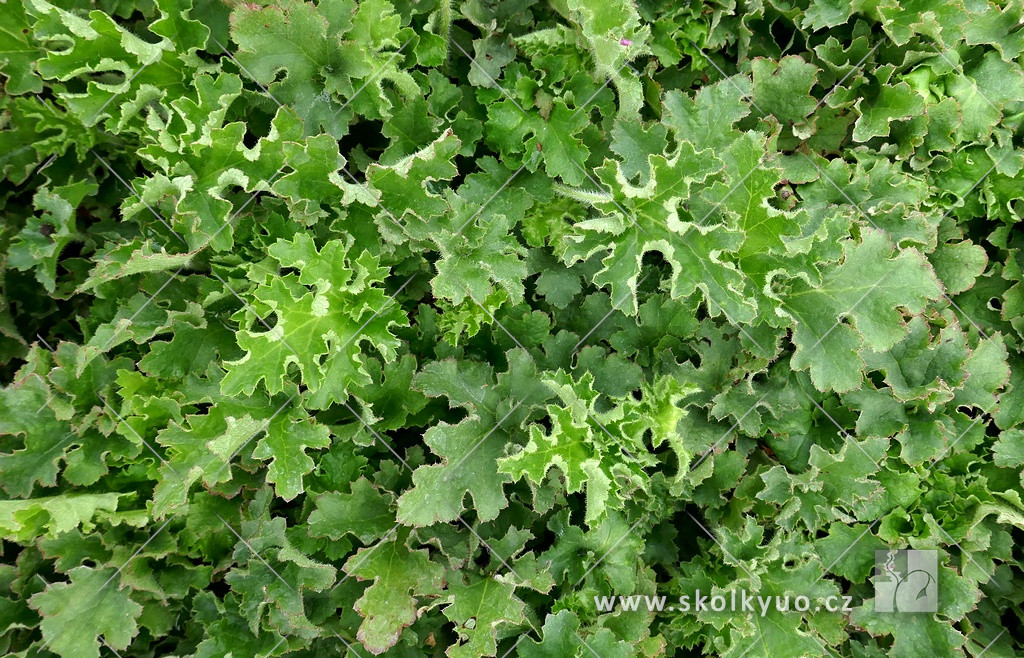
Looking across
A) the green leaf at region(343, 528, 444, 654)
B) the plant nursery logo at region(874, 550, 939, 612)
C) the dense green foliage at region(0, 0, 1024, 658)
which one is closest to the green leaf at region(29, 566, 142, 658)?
the dense green foliage at region(0, 0, 1024, 658)

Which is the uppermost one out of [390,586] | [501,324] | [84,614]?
[501,324]

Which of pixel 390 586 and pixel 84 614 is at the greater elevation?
pixel 390 586

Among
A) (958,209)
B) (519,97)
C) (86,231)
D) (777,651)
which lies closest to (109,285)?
(86,231)

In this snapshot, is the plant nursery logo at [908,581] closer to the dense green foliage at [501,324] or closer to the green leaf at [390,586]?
the dense green foliage at [501,324]

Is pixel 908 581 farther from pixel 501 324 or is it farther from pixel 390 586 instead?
pixel 390 586

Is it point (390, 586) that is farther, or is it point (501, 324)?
point (501, 324)

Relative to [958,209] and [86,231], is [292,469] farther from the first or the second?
[958,209]

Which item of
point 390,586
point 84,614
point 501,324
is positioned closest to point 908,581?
point 501,324
